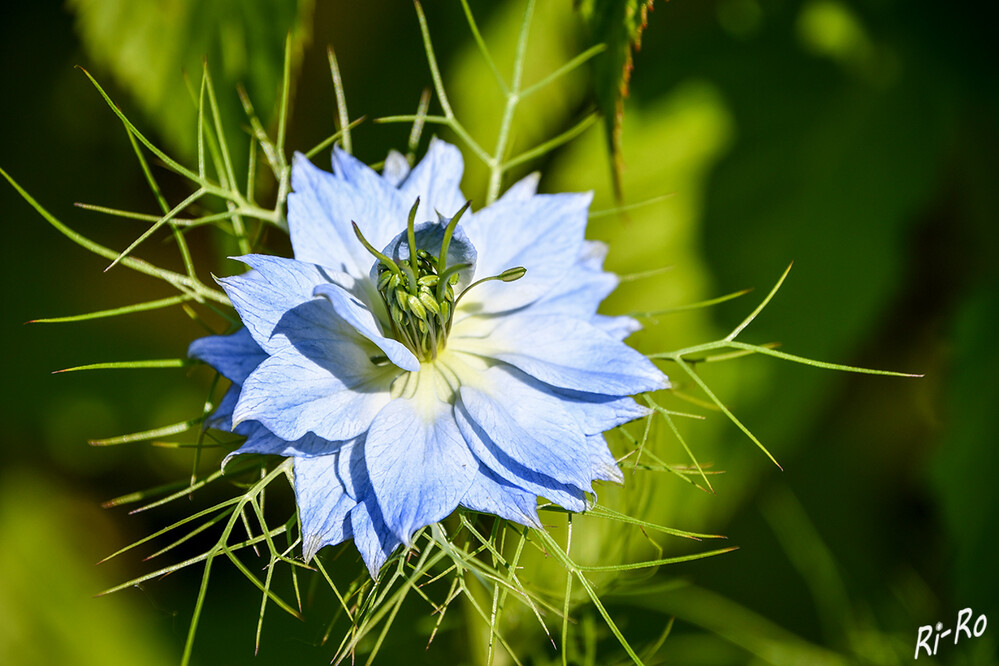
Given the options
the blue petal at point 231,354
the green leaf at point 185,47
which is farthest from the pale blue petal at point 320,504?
the green leaf at point 185,47

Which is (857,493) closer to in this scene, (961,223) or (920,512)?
(920,512)

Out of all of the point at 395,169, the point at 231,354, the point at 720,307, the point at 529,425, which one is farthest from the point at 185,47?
the point at 720,307

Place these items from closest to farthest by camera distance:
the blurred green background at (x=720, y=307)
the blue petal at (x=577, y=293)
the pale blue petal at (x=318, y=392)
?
1. the pale blue petal at (x=318, y=392)
2. the blue petal at (x=577, y=293)
3. the blurred green background at (x=720, y=307)

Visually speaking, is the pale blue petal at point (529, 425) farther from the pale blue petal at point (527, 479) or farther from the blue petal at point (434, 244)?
the blue petal at point (434, 244)

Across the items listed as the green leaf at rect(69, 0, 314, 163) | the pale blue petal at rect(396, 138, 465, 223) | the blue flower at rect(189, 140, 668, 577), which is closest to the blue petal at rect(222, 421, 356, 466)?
the blue flower at rect(189, 140, 668, 577)

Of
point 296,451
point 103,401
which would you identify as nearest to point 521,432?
point 296,451

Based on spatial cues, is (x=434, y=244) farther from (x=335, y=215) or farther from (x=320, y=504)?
(x=320, y=504)
